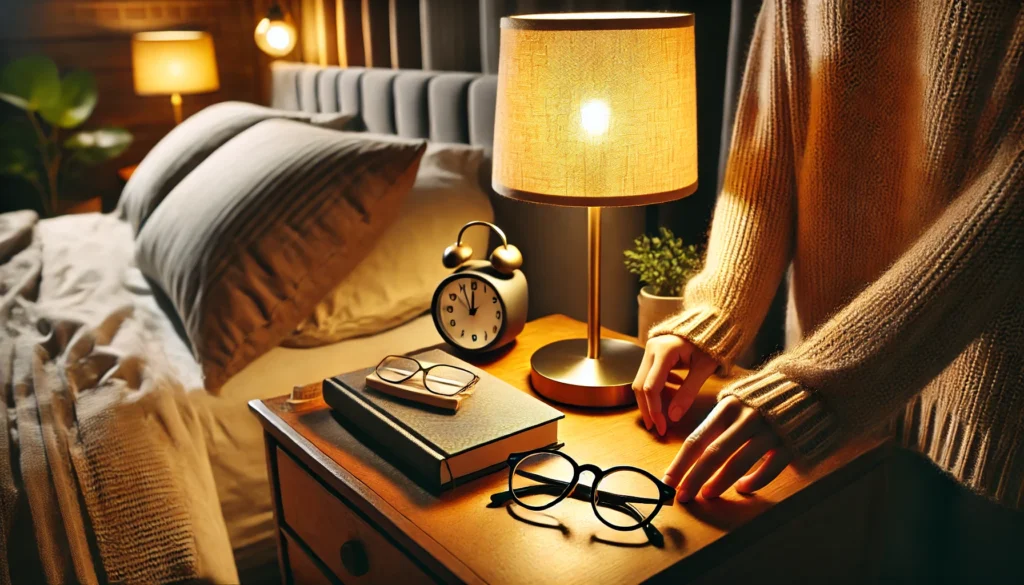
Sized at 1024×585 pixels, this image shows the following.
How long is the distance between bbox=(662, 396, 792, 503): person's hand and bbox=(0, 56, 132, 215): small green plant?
9.99 feet

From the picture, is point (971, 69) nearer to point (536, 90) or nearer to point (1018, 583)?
point (536, 90)

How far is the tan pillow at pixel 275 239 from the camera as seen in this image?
4.07 feet

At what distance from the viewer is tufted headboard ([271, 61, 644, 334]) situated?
4.39 feet

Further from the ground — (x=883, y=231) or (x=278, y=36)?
(x=278, y=36)

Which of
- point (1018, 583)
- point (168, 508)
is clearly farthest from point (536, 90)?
point (1018, 583)

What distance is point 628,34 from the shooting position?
31.5 inches

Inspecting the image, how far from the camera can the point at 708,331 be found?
2.82 ft

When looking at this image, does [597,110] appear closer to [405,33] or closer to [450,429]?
[450,429]

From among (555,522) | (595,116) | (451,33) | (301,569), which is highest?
(451,33)

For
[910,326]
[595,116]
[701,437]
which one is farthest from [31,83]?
[910,326]

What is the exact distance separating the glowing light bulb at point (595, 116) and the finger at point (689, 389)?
283mm

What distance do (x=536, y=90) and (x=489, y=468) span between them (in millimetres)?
413

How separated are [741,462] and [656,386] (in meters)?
0.18

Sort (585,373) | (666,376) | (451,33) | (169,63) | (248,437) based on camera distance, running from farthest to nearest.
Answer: (169,63) → (451,33) → (248,437) → (585,373) → (666,376)
